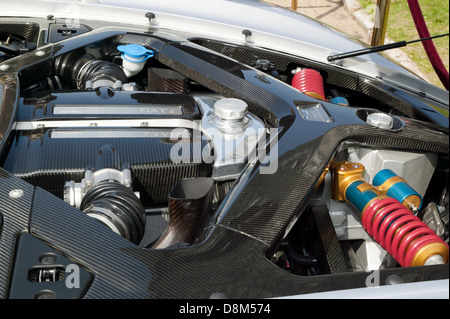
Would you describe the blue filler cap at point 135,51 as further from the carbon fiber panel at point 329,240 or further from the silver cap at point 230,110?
the carbon fiber panel at point 329,240

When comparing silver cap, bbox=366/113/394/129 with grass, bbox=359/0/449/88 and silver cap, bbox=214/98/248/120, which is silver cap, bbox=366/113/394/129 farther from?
silver cap, bbox=214/98/248/120

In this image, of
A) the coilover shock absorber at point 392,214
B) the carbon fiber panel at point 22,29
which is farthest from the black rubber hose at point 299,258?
the carbon fiber panel at point 22,29

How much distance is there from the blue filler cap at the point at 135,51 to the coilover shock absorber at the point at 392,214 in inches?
31.5

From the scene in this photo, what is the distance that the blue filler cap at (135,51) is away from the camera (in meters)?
1.98

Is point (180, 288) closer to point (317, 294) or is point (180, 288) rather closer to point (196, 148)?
point (317, 294)

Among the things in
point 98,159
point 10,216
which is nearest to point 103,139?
point 98,159

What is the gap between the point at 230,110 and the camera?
64.2 inches

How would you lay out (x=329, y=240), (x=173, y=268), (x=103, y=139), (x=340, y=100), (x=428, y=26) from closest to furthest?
(x=173, y=268), (x=329, y=240), (x=103, y=139), (x=428, y=26), (x=340, y=100)

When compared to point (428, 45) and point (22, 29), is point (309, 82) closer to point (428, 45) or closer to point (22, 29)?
point (428, 45)

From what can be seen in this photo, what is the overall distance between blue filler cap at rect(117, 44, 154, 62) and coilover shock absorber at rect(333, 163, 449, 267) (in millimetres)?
801

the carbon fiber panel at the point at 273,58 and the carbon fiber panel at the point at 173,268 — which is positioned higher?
the carbon fiber panel at the point at 273,58

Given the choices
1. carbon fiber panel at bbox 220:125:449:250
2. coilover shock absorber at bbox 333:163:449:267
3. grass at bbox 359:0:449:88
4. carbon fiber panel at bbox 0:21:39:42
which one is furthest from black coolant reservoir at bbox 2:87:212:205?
grass at bbox 359:0:449:88

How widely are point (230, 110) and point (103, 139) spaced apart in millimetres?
348
